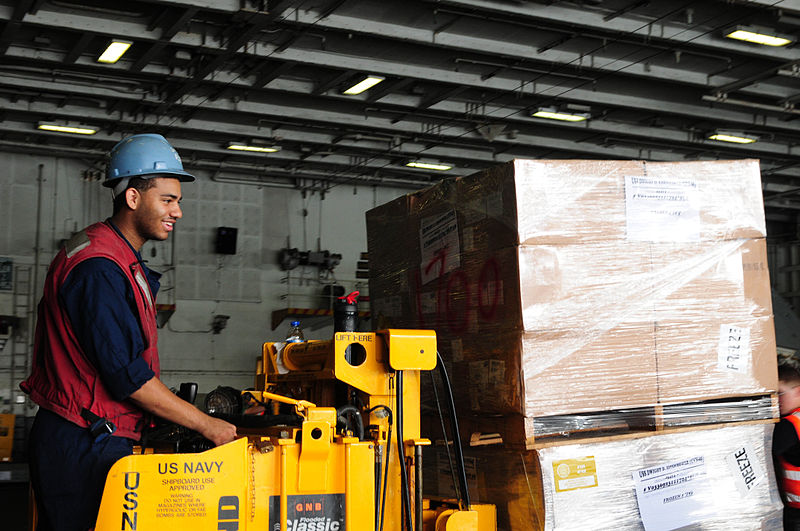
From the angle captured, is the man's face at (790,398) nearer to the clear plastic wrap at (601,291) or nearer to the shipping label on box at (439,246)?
the clear plastic wrap at (601,291)

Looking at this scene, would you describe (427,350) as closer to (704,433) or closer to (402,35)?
(704,433)

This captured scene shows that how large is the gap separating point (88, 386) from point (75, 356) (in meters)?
0.11

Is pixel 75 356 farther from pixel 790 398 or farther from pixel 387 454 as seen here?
pixel 790 398

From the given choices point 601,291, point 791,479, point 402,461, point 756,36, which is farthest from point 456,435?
point 756,36

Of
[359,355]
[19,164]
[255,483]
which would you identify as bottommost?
[255,483]

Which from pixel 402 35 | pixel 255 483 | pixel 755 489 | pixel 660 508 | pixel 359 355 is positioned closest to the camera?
pixel 255 483

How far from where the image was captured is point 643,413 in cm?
393

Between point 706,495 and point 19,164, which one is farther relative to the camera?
point 19,164

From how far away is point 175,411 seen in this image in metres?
2.92

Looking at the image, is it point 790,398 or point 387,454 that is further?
point 790,398

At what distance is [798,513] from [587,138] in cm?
866

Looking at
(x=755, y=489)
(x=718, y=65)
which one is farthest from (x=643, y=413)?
(x=718, y=65)

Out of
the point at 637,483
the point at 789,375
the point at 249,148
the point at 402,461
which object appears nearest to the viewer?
the point at 402,461

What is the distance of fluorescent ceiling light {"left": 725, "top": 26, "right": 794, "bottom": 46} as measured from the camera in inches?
328
